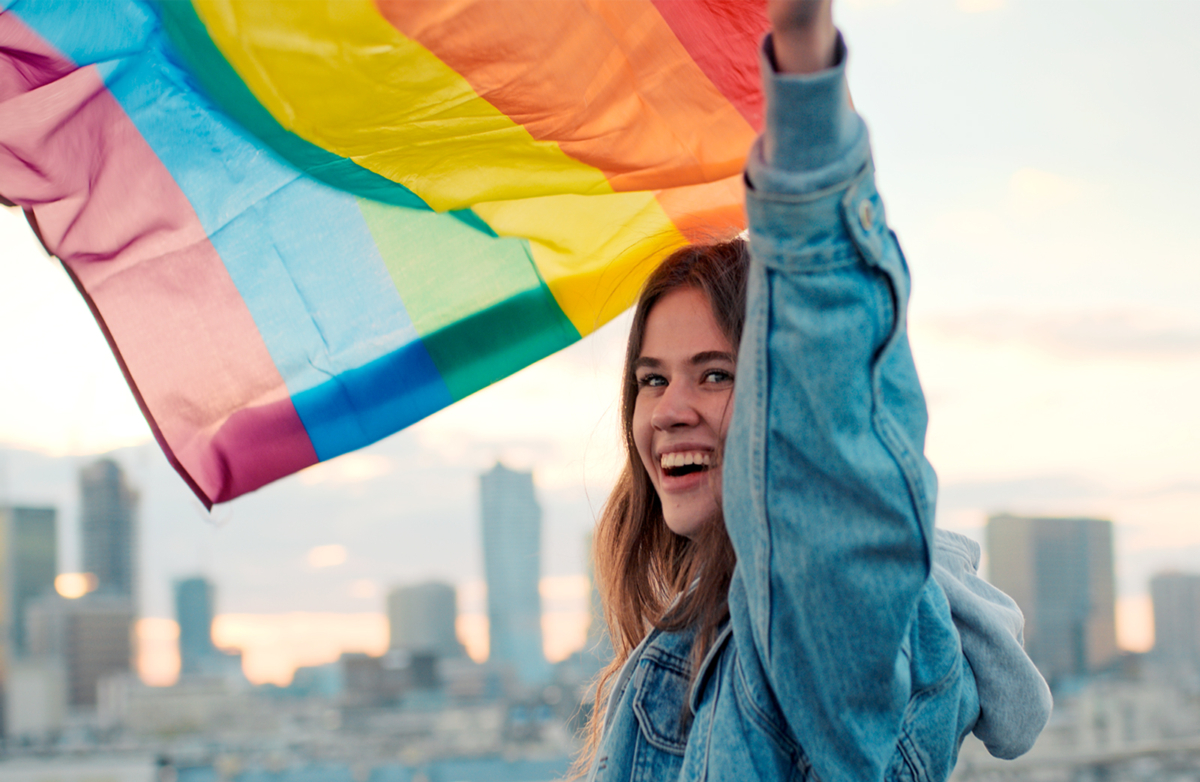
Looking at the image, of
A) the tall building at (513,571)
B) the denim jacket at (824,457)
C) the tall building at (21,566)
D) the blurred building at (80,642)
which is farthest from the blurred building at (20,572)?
the denim jacket at (824,457)

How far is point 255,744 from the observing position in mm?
69250

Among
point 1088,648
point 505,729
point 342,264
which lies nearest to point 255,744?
point 505,729

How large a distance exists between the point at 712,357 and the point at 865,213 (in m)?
0.54

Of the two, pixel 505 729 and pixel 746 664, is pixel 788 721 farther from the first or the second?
pixel 505 729

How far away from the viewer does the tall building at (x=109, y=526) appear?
273ft

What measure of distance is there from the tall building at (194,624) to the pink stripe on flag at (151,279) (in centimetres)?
8973

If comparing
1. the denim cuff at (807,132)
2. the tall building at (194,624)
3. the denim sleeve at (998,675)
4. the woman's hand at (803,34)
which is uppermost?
the woman's hand at (803,34)

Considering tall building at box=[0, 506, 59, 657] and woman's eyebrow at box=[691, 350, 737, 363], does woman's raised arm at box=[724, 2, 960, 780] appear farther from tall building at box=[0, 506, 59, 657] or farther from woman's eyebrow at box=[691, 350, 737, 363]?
tall building at box=[0, 506, 59, 657]

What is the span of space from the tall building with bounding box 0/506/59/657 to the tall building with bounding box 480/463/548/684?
33.6 metres

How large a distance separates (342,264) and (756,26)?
83cm

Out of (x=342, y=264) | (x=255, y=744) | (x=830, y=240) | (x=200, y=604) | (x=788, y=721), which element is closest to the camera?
(x=830, y=240)

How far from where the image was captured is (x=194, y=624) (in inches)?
3396

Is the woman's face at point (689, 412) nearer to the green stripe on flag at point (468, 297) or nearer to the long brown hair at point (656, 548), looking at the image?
the long brown hair at point (656, 548)

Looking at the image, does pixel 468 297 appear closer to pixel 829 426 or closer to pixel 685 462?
pixel 685 462
